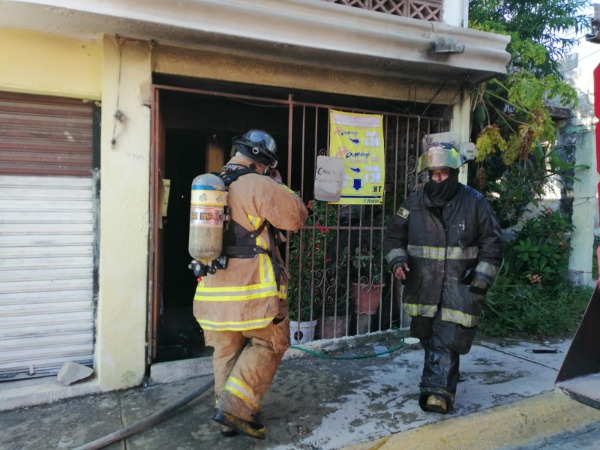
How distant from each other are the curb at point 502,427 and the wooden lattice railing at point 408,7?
344 cm

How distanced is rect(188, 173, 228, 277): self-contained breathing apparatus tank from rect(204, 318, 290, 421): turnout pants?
568 millimetres

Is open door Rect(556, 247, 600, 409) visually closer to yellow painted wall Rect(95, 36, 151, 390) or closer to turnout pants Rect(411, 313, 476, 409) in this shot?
turnout pants Rect(411, 313, 476, 409)

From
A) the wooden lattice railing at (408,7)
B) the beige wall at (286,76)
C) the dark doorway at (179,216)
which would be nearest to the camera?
the beige wall at (286,76)

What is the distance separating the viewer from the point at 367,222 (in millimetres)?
5250

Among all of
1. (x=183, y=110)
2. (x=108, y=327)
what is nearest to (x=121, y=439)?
(x=108, y=327)

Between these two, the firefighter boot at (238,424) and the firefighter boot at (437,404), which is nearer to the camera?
the firefighter boot at (238,424)

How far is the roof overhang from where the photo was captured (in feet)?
9.83

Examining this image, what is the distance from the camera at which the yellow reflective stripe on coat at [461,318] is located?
9.97 ft

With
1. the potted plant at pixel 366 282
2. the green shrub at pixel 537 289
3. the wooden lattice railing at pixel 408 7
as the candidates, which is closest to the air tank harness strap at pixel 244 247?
the potted plant at pixel 366 282

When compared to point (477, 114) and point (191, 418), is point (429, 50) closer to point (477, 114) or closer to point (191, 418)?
point (477, 114)

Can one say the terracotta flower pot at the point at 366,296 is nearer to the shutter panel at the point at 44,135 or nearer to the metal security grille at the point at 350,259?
the metal security grille at the point at 350,259

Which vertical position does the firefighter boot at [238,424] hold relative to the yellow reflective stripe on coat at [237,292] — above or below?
below

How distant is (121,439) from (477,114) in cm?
482

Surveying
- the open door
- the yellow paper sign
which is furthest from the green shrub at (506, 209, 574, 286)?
the open door
